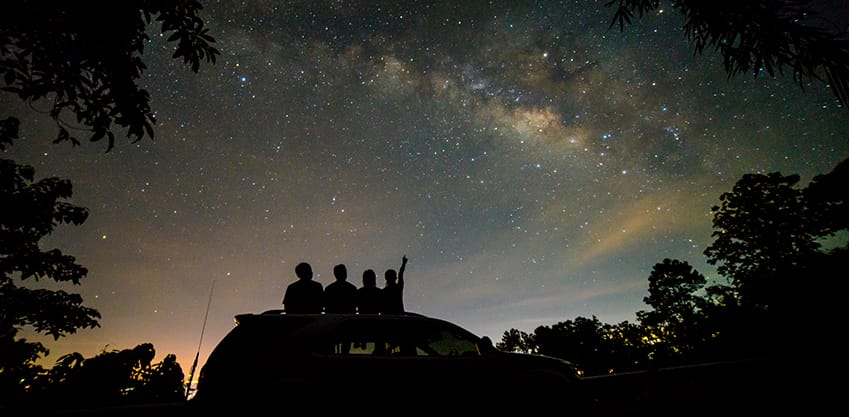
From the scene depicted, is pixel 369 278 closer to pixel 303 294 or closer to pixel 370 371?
Answer: pixel 303 294

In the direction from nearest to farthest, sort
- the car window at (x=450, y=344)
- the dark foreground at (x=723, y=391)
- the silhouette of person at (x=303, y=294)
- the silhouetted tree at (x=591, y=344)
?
the car window at (x=450, y=344) → the dark foreground at (x=723, y=391) → the silhouette of person at (x=303, y=294) → the silhouetted tree at (x=591, y=344)

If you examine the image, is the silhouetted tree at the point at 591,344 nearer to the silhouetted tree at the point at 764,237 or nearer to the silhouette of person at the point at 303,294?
the silhouetted tree at the point at 764,237

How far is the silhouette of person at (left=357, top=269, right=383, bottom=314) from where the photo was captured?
249 inches

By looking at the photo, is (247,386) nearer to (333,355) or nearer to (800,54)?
(333,355)

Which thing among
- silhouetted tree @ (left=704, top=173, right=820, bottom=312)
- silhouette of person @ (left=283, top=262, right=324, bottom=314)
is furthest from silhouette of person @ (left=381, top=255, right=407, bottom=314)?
silhouetted tree @ (left=704, top=173, right=820, bottom=312)

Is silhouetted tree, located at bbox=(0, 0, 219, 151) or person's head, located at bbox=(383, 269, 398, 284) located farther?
person's head, located at bbox=(383, 269, 398, 284)

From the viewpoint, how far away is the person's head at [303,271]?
6.08m

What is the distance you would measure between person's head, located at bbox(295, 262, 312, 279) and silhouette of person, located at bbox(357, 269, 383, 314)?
94 centimetres

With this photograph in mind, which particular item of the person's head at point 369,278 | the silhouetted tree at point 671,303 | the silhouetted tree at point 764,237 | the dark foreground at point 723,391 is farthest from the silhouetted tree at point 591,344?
the person's head at point 369,278

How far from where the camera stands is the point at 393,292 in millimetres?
6457

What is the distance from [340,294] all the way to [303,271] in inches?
30.1

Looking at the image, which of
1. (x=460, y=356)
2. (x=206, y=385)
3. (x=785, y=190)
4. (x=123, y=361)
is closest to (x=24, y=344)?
(x=123, y=361)

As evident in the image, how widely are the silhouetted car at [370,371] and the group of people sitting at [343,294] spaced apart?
76.4 inches

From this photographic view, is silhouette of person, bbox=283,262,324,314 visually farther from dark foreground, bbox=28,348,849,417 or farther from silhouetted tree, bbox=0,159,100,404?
silhouetted tree, bbox=0,159,100,404
